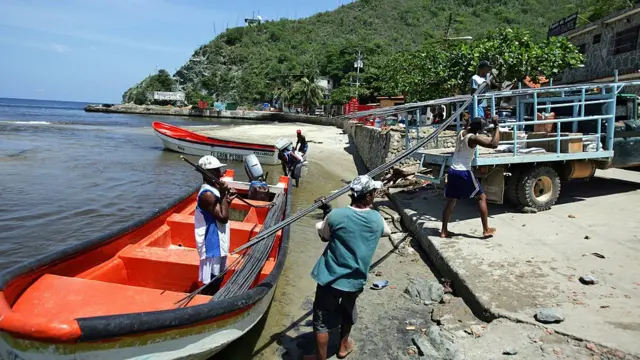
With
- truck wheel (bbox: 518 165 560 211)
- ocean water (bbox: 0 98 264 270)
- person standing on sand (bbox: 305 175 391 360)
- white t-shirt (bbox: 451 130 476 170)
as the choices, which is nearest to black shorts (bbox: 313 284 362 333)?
person standing on sand (bbox: 305 175 391 360)

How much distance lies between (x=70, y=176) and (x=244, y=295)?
1451cm

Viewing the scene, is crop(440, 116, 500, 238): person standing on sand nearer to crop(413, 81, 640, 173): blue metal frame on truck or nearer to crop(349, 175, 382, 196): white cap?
crop(413, 81, 640, 173): blue metal frame on truck

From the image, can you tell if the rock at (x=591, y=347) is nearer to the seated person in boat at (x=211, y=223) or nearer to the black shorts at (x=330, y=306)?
the black shorts at (x=330, y=306)

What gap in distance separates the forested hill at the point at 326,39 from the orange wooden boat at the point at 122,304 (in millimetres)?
64546

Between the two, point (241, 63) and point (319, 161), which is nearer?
point (319, 161)

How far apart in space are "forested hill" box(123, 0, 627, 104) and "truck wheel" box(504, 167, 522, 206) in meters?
61.3

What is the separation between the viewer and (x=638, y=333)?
384 centimetres

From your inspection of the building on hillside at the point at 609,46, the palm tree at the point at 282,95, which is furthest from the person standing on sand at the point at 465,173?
the palm tree at the point at 282,95

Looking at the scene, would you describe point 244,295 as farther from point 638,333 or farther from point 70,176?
point 70,176

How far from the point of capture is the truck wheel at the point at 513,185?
7832mm

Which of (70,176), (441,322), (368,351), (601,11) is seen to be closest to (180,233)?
(368,351)

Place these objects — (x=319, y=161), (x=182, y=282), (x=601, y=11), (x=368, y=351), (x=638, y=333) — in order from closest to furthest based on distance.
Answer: (x=638, y=333) → (x=368, y=351) → (x=182, y=282) → (x=319, y=161) → (x=601, y=11)

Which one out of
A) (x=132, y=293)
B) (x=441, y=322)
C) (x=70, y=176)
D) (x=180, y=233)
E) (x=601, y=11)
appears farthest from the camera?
(x=601, y=11)

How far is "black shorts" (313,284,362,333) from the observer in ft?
12.2
